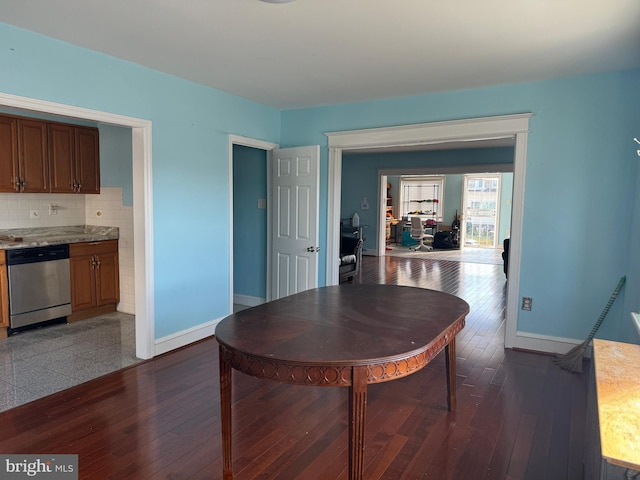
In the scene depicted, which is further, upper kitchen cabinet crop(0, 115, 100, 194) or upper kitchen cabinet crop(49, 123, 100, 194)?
upper kitchen cabinet crop(49, 123, 100, 194)

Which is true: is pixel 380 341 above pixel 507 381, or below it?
above

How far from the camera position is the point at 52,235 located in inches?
189

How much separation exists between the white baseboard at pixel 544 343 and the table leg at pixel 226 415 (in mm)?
2941

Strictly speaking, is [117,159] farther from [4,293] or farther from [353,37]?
[353,37]

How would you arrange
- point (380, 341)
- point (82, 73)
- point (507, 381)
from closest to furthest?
point (380, 341) → point (82, 73) → point (507, 381)

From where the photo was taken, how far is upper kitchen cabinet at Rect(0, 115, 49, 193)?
4.11 meters

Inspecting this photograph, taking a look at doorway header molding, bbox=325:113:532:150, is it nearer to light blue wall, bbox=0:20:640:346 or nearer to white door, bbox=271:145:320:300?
light blue wall, bbox=0:20:640:346

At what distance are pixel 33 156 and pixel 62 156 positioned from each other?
0.99 feet

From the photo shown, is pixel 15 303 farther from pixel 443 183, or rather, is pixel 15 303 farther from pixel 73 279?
pixel 443 183

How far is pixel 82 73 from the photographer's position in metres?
3.01

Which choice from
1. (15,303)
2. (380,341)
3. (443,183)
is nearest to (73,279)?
(15,303)

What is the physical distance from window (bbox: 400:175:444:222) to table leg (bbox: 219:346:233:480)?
477 inches

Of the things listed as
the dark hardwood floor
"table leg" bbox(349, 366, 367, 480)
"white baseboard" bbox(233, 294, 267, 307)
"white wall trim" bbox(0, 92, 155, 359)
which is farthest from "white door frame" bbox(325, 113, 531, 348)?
"table leg" bbox(349, 366, 367, 480)

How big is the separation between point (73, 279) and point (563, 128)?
198 inches
